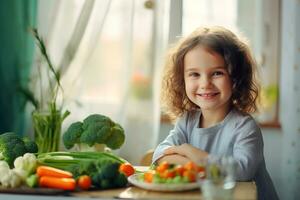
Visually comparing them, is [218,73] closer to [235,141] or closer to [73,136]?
[235,141]

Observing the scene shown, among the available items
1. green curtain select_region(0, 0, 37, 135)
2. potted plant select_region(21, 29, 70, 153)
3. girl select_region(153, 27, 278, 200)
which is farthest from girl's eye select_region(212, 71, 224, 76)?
green curtain select_region(0, 0, 37, 135)

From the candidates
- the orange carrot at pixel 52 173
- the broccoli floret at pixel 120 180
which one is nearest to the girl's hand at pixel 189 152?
the broccoli floret at pixel 120 180

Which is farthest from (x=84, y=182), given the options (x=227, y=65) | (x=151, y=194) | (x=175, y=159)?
(x=227, y=65)

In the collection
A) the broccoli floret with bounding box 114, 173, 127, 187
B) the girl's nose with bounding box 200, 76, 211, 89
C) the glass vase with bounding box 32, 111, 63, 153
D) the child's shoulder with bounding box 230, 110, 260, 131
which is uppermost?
the girl's nose with bounding box 200, 76, 211, 89

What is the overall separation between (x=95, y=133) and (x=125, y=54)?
3.48 feet

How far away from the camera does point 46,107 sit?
2809mm

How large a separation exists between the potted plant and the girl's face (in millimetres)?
708

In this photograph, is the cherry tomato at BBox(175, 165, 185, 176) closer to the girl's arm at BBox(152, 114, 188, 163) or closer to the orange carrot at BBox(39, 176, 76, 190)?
the orange carrot at BBox(39, 176, 76, 190)

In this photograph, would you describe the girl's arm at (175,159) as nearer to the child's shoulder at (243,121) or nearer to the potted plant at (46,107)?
the child's shoulder at (243,121)

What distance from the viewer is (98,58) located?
2.88 m

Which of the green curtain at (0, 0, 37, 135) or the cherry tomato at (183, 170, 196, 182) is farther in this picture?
the green curtain at (0, 0, 37, 135)

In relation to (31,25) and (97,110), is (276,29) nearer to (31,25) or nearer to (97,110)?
(97,110)

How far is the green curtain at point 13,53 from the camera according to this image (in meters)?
2.82

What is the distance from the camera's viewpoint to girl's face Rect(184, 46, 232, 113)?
1662 mm
